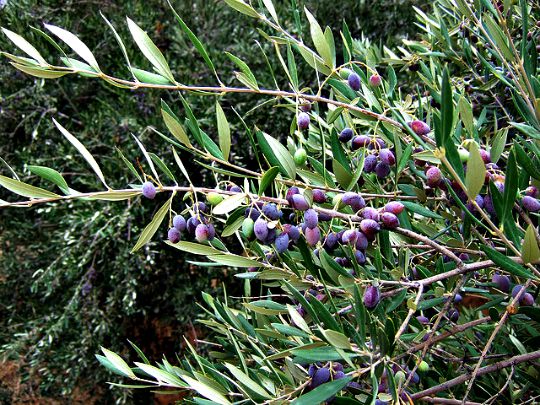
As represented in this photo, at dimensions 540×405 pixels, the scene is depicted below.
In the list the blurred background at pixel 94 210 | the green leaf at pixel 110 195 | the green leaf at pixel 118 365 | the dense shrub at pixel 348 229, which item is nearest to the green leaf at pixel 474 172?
the dense shrub at pixel 348 229

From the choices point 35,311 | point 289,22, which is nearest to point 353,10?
point 289,22

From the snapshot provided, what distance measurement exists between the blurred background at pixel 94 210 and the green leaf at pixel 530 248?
72.2 inches

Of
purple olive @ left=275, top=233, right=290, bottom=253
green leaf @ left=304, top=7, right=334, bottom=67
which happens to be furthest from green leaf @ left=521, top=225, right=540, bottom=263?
green leaf @ left=304, top=7, right=334, bottom=67

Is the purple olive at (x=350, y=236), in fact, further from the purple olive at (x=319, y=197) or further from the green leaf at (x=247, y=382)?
the green leaf at (x=247, y=382)

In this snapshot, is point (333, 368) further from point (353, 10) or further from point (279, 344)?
point (353, 10)

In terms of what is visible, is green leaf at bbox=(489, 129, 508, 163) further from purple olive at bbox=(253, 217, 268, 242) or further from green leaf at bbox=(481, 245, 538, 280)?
purple olive at bbox=(253, 217, 268, 242)

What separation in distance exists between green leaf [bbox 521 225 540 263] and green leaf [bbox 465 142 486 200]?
2.4 inches

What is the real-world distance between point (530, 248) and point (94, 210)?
199cm

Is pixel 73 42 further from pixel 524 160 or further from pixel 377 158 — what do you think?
pixel 524 160

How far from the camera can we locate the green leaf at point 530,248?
486mm

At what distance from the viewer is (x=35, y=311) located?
99.0 inches

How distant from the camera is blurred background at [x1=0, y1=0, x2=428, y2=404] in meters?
2.25

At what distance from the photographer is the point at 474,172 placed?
0.47m

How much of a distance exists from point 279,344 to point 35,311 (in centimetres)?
206
